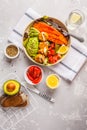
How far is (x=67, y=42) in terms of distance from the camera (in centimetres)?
178

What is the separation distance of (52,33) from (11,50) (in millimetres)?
165

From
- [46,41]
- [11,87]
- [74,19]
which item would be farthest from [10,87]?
[74,19]

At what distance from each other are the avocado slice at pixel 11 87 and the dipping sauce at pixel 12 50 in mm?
117

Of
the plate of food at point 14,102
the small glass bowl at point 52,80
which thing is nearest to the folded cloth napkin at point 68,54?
the small glass bowl at point 52,80

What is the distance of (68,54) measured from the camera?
179 cm

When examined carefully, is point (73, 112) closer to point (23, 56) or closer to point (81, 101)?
point (81, 101)

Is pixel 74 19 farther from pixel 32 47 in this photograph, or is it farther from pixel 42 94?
pixel 42 94

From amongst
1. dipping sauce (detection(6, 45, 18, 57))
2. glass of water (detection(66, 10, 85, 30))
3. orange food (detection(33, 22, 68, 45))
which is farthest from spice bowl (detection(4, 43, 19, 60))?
glass of water (detection(66, 10, 85, 30))

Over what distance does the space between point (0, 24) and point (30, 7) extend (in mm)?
136

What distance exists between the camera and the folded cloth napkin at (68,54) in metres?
1.77

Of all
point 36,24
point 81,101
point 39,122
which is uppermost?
point 36,24

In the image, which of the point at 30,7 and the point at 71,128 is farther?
the point at 30,7

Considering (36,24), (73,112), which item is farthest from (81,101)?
(36,24)

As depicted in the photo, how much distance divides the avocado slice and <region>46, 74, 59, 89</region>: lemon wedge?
0.12m
